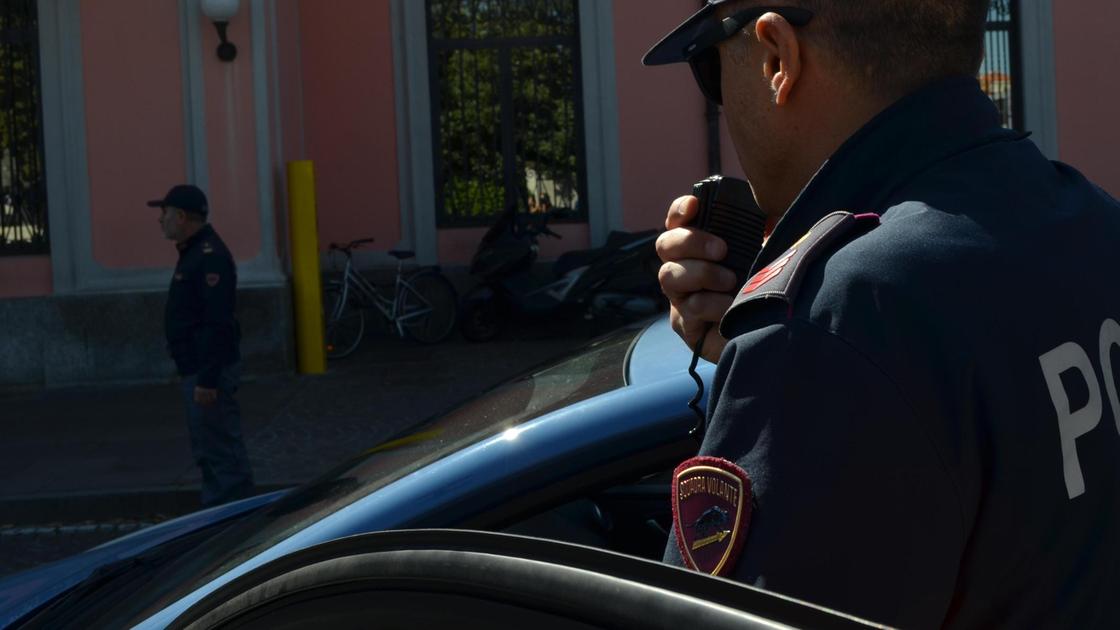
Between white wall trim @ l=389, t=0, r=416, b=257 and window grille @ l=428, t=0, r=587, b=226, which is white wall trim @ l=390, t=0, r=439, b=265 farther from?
window grille @ l=428, t=0, r=587, b=226

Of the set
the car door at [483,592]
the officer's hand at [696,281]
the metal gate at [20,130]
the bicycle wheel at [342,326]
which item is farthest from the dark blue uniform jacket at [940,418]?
the metal gate at [20,130]

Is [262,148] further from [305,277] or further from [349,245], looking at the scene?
[349,245]

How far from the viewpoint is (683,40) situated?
1680 millimetres

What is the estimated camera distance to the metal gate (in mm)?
11836

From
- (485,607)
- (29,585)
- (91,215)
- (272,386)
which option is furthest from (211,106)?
(485,607)

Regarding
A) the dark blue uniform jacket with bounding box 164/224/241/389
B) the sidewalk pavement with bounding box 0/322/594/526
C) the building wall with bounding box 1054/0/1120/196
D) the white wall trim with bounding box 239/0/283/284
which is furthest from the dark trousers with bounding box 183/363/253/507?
the building wall with bounding box 1054/0/1120/196

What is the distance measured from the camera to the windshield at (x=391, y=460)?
7.52 ft

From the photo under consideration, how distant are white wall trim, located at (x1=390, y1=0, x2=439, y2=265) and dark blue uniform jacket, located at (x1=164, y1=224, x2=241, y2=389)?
251 inches

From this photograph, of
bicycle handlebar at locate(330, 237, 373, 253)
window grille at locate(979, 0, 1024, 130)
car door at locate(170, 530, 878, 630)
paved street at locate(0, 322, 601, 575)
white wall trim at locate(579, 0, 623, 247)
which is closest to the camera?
car door at locate(170, 530, 878, 630)

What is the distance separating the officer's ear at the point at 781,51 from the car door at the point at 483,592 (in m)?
0.53

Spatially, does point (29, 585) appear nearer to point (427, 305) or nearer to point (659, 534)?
point (659, 534)

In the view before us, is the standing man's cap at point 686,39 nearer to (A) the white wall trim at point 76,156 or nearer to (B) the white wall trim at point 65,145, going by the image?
(A) the white wall trim at point 76,156

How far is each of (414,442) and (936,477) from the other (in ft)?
4.78

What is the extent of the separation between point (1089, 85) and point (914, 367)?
559 inches
